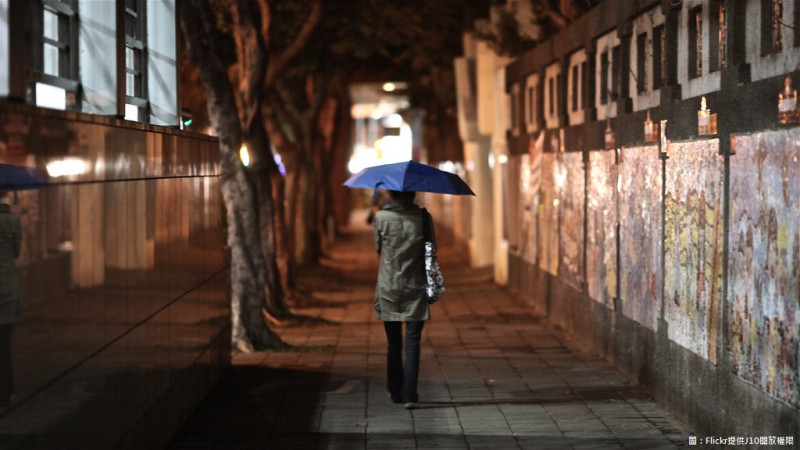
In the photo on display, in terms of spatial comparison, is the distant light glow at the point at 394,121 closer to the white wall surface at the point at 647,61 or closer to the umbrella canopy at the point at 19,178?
the white wall surface at the point at 647,61

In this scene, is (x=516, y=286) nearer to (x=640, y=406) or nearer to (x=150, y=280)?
(x=640, y=406)

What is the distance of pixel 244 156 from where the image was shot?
1622 cm

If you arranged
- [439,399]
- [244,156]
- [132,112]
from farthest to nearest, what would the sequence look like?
[244,156] → [439,399] → [132,112]

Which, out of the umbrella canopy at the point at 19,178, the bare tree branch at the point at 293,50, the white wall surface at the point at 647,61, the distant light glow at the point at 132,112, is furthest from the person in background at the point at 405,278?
the bare tree branch at the point at 293,50

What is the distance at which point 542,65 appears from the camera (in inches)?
782

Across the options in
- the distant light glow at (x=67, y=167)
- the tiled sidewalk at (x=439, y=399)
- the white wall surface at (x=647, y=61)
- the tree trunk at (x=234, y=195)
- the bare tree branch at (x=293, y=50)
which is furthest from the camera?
the bare tree branch at (x=293, y=50)

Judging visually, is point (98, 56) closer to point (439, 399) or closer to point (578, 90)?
point (439, 399)

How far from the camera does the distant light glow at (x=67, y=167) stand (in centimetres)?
598

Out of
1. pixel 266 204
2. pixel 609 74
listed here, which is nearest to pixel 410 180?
pixel 609 74

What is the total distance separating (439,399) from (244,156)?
5.47m

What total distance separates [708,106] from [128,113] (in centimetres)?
415

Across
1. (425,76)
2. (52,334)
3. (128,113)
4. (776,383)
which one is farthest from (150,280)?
(425,76)

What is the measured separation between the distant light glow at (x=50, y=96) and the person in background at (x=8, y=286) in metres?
1.28

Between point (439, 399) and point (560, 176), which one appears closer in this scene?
point (439, 399)
